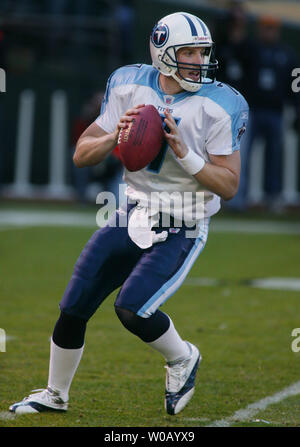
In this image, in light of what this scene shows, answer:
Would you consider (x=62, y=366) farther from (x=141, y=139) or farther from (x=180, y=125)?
(x=180, y=125)

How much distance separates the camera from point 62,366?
4.07 m

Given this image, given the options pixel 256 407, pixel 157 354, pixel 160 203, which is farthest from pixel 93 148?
pixel 157 354

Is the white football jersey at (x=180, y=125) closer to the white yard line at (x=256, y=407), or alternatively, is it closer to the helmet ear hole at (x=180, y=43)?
the helmet ear hole at (x=180, y=43)

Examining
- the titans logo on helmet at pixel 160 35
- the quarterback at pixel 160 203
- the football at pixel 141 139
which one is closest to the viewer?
the football at pixel 141 139

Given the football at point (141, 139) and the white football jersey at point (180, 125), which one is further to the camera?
the white football jersey at point (180, 125)

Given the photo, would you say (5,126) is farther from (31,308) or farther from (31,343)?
(31,343)

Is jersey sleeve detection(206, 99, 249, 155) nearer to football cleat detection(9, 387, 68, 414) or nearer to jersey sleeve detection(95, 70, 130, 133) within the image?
jersey sleeve detection(95, 70, 130, 133)

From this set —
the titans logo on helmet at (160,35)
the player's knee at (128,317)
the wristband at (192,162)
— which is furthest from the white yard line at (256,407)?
the titans logo on helmet at (160,35)

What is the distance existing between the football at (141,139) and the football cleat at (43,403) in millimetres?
1062

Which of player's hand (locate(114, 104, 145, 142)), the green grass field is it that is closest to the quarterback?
player's hand (locate(114, 104, 145, 142))

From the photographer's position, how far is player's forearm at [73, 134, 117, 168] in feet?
13.1

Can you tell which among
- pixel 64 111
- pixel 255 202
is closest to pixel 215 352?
pixel 255 202

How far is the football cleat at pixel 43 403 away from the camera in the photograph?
4.02 meters

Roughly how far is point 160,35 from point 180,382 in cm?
156
